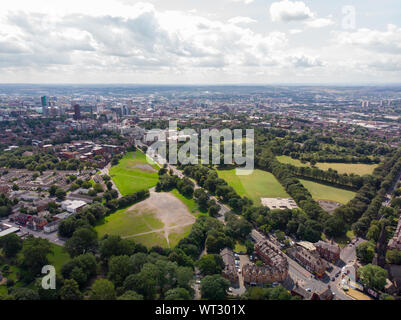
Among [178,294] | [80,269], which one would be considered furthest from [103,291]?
[178,294]

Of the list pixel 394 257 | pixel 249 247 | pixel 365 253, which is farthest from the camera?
pixel 249 247

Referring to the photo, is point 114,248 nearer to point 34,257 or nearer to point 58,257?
point 58,257

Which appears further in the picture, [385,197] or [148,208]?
[385,197]

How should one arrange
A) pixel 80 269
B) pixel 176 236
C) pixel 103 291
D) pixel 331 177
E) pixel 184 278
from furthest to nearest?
pixel 331 177
pixel 176 236
pixel 80 269
pixel 184 278
pixel 103 291

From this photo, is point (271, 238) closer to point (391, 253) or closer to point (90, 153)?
point (391, 253)

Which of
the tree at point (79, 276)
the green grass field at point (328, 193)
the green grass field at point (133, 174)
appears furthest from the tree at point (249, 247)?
the green grass field at point (133, 174)

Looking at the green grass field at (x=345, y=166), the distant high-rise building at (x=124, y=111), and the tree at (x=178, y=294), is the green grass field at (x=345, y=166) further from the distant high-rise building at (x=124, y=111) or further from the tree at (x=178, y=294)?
the distant high-rise building at (x=124, y=111)
